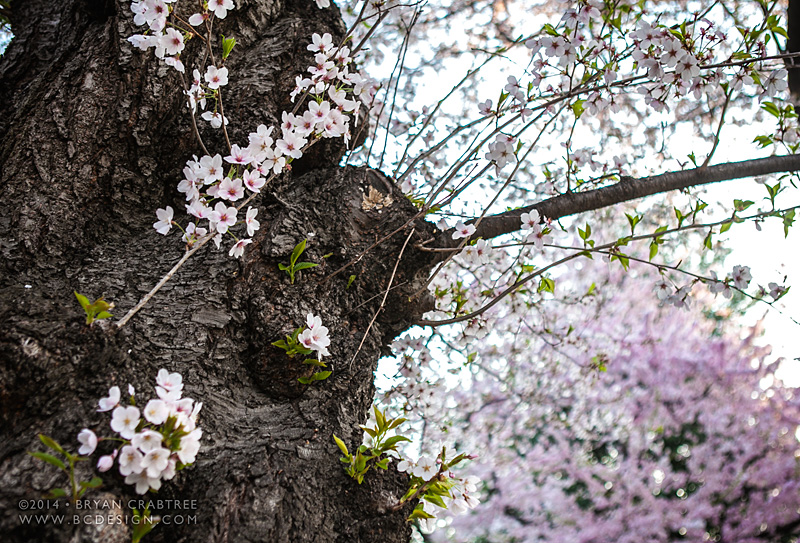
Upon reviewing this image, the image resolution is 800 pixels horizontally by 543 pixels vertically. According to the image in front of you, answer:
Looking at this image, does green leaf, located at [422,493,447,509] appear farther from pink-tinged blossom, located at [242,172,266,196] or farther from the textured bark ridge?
pink-tinged blossom, located at [242,172,266,196]

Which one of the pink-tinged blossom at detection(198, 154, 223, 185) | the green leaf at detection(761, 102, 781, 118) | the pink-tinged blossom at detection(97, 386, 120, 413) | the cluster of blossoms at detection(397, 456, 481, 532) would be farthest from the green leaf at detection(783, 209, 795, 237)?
the pink-tinged blossom at detection(97, 386, 120, 413)

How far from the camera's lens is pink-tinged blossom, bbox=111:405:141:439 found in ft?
2.92

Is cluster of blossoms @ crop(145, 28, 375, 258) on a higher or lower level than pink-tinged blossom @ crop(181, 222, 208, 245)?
higher

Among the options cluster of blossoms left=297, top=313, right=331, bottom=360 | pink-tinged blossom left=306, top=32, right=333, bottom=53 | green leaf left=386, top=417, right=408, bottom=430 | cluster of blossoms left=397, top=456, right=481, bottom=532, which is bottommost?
cluster of blossoms left=397, top=456, right=481, bottom=532

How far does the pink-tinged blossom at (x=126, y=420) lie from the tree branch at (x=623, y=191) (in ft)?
3.82

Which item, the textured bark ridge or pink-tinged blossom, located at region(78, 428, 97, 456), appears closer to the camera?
pink-tinged blossom, located at region(78, 428, 97, 456)

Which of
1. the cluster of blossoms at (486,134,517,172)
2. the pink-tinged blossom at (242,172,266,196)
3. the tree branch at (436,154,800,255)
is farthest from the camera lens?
the tree branch at (436,154,800,255)

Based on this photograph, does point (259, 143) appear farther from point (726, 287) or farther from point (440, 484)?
point (726, 287)

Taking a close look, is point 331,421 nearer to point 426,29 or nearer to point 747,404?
point 426,29

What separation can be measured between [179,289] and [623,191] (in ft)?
5.26

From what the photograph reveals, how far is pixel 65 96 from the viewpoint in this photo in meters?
1.56

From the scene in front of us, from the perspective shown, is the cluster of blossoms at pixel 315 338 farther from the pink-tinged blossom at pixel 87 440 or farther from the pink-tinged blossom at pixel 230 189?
the pink-tinged blossom at pixel 87 440

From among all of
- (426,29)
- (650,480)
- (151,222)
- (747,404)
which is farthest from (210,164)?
(747,404)

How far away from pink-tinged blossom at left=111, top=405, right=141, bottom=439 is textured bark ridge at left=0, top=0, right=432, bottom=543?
139 mm
